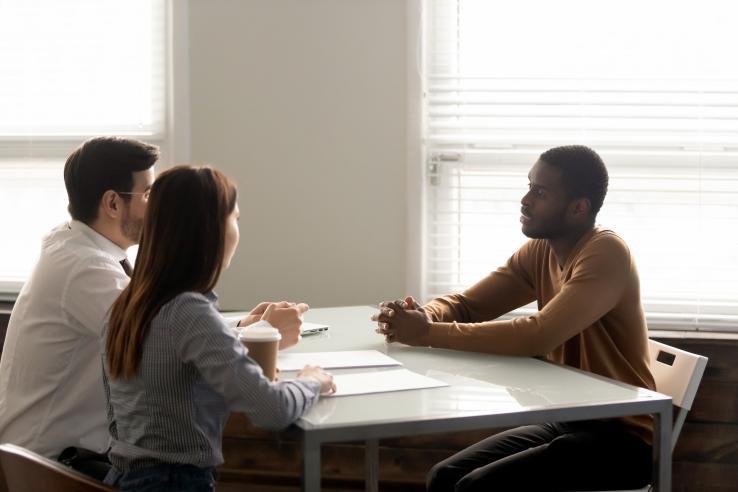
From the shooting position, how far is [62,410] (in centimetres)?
213

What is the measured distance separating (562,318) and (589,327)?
15 centimetres

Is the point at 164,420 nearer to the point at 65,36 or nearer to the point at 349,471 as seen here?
the point at 349,471

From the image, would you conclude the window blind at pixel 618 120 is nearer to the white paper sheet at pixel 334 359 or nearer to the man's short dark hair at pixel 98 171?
the white paper sheet at pixel 334 359

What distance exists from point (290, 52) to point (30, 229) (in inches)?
48.2

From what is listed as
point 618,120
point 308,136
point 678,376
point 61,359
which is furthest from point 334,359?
point 618,120

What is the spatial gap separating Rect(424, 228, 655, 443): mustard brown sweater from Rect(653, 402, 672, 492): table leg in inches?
11.3

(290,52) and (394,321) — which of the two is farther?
(290,52)

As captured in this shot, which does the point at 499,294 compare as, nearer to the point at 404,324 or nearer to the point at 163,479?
the point at 404,324

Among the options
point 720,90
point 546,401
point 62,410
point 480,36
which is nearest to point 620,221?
point 720,90

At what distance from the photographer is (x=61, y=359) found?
215cm

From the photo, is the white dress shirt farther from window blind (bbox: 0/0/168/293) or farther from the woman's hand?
window blind (bbox: 0/0/168/293)

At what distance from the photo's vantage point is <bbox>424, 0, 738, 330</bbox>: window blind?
3.26 m

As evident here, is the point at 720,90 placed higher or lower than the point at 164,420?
higher

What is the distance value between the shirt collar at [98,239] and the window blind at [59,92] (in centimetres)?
136
